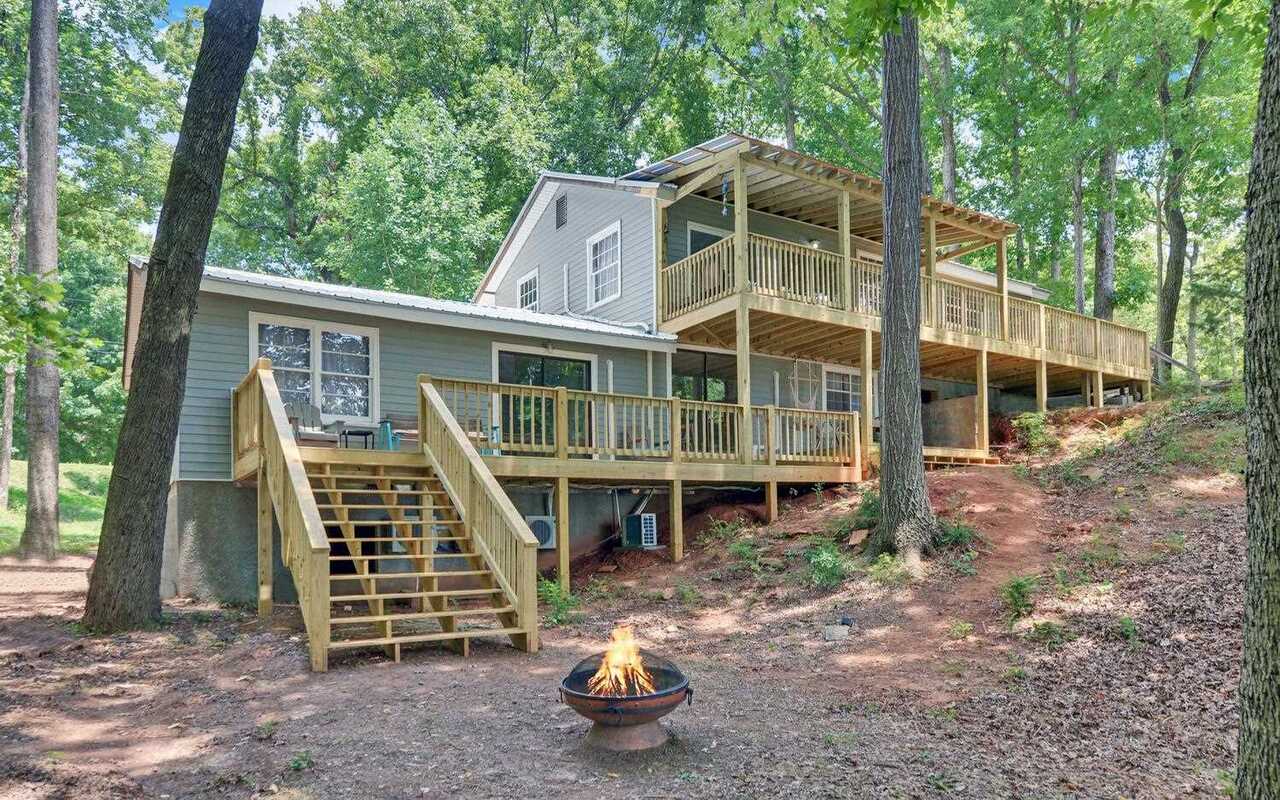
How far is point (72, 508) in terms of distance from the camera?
2439 centimetres

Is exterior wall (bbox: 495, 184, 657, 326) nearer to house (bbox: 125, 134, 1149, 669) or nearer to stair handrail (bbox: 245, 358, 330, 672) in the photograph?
house (bbox: 125, 134, 1149, 669)

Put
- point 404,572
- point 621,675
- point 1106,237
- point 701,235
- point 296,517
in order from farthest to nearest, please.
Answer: point 1106,237, point 701,235, point 404,572, point 296,517, point 621,675

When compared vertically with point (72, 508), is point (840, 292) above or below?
above

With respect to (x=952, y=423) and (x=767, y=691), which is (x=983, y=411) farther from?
(x=767, y=691)

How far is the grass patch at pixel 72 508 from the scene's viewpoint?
18297 mm

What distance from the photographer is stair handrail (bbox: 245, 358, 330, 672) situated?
7094 millimetres

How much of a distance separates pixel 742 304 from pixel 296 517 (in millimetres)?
8381

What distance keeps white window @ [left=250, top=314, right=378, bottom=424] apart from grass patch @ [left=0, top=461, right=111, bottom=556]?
864 centimetres

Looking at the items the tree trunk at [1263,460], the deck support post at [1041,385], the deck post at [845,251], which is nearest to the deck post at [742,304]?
the deck post at [845,251]

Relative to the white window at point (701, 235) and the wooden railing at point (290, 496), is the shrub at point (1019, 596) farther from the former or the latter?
the white window at point (701, 235)

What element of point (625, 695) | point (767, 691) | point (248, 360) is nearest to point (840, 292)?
point (767, 691)

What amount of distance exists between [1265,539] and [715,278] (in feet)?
40.8

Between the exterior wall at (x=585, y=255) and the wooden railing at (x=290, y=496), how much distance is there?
8058 mm

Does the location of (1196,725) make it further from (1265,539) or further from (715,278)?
(715,278)
